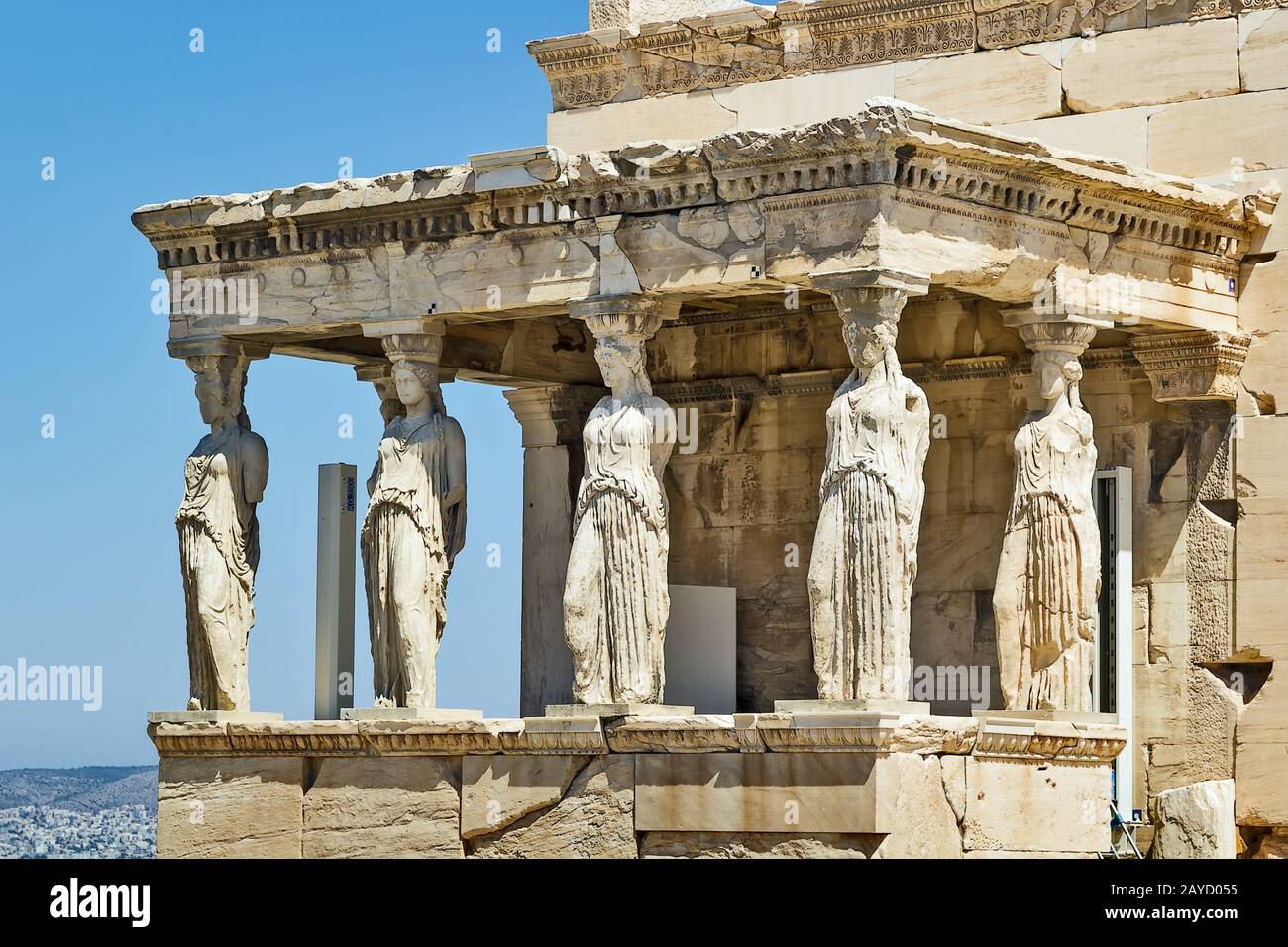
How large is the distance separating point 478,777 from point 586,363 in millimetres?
3894

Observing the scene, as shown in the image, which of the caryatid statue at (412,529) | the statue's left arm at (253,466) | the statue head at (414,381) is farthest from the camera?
the statue's left arm at (253,466)

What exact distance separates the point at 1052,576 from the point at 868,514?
164 centimetres

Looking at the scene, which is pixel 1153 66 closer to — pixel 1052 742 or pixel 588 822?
pixel 1052 742

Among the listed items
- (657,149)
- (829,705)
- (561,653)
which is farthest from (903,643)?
(561,653)

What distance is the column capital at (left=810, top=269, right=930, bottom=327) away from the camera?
17.1m

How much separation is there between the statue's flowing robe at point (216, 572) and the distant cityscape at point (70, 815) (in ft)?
6.18

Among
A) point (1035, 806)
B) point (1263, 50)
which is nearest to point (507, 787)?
point (1035, 806)

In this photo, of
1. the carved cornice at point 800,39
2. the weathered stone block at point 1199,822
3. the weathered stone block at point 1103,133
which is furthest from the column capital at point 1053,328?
the weathered stone block at point 1199,822

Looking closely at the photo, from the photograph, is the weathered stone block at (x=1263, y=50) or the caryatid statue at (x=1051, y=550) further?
the weathered stone block at (x=1263, y=50)

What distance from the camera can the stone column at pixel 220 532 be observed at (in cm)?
1930

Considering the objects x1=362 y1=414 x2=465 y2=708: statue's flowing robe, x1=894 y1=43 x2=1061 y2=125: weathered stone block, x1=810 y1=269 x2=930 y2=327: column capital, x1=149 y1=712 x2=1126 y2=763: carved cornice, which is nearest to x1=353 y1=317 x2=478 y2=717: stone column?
x1=362 y1=414 x2=465 y2=708: statue's flowing robe

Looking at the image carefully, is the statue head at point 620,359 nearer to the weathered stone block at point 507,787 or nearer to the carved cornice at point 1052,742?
the weathered stone block at point 507,787

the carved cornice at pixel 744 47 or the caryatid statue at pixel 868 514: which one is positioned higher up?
the carved cornice at pixel 744 47

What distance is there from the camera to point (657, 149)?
17.8 metres
